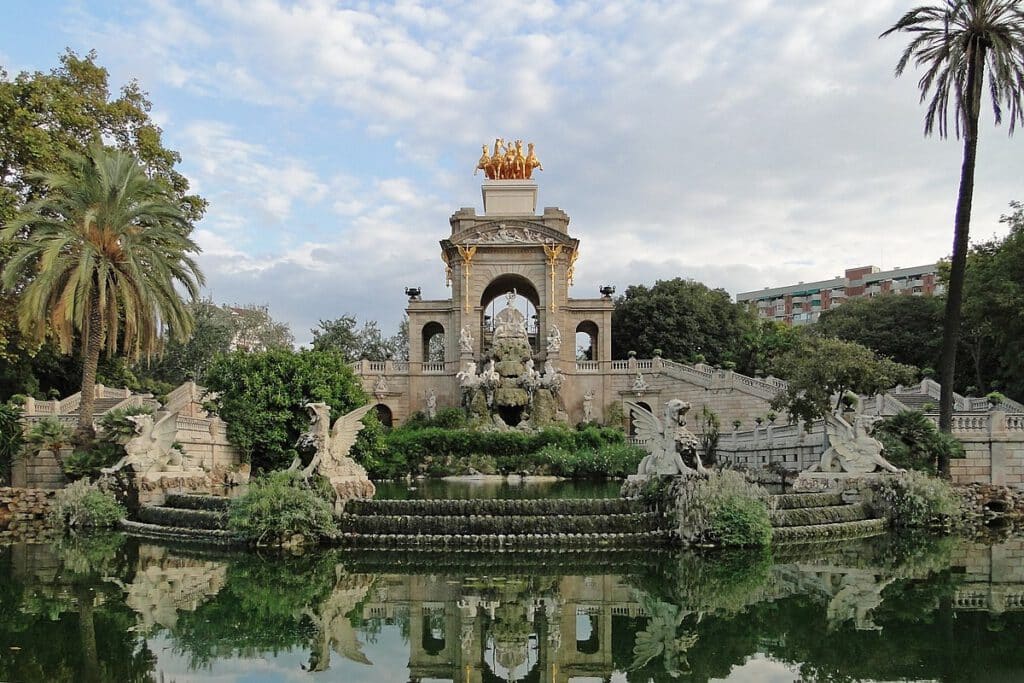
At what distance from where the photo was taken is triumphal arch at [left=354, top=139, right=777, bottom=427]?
42.0 metres

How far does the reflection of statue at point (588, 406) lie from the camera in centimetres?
4359

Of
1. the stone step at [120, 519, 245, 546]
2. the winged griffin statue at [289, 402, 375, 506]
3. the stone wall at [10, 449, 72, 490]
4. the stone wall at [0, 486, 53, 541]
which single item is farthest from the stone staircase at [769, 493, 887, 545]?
the stone wall at [10, 449, 72, 490]

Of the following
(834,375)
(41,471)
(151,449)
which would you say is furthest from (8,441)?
(834,375)

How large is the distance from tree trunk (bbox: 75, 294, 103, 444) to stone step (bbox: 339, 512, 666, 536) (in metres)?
9.29

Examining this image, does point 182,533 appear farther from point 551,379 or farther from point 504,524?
point 551,379

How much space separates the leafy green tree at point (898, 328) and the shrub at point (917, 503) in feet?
99.2

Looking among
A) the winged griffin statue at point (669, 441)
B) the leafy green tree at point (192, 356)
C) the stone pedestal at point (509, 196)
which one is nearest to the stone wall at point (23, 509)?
the winged griffin statue at point (669, 441)

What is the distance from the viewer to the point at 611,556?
14.1 m

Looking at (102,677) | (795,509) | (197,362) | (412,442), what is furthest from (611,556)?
(197,362)

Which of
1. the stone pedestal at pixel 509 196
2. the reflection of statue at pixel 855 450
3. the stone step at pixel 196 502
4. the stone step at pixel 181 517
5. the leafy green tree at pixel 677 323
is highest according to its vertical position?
the stone pedestal at pixel 509 196

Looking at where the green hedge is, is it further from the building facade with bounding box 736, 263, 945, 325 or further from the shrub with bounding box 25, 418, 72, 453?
the building facade with bounding box 736, 263, 945, 325

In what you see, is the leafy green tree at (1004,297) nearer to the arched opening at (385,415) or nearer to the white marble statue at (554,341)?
the white marble statue at (554,341)

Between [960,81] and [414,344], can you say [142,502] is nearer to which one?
[960,81]

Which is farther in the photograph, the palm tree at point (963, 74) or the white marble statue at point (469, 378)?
the white marble statue at point (469, 378)
